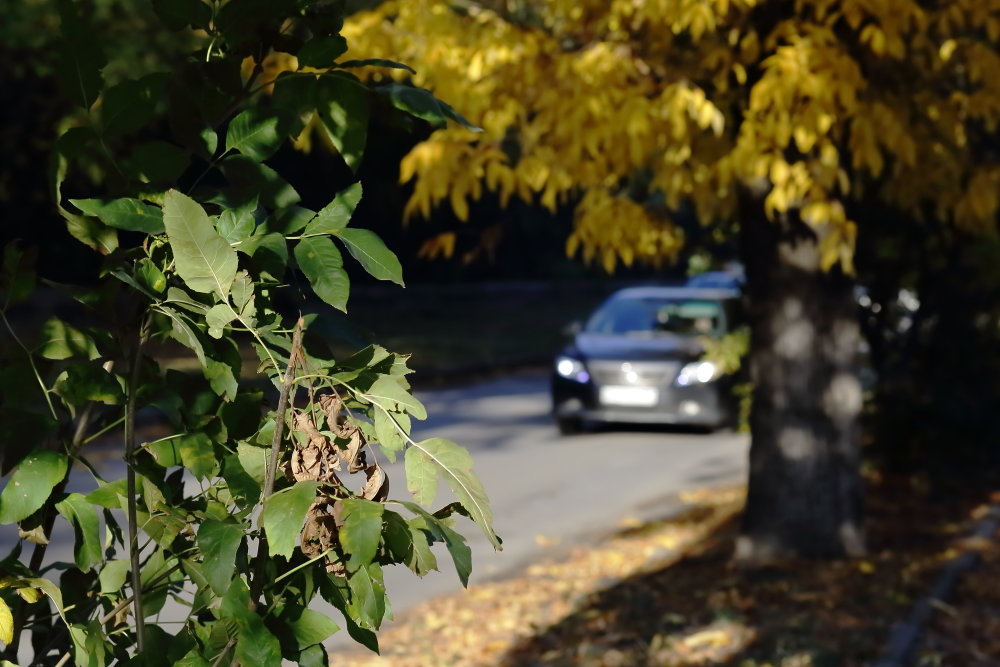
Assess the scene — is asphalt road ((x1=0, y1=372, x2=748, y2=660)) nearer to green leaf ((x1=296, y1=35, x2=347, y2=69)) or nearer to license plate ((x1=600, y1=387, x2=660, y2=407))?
license plate ((x1=600, y1=387, x2=660, y2=407))

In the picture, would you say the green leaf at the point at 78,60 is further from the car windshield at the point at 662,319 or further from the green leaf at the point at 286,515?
the car windshield at the point at 662,319

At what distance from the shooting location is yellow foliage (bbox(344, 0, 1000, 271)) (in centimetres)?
519

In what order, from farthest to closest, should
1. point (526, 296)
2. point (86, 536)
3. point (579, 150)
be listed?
point (526, 296) < point (579, 150) < point (86, 536)

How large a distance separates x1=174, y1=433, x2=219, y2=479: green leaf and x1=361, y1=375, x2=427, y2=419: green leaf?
0.93ft

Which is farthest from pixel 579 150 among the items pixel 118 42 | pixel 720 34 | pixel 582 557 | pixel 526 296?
pixel 526 296

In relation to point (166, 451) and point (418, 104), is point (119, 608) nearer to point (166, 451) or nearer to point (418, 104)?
point (166, 451)

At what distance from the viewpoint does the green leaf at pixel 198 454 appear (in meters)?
1.74

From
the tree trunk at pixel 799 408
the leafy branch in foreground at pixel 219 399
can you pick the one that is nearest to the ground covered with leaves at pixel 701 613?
the tree trunk at pixel 799 408

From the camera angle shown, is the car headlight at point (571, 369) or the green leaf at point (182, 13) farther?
the car headlight at point (571, 369)

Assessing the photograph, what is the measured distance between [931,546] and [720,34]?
3.24 m

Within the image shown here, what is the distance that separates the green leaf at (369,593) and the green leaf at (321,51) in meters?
0.72

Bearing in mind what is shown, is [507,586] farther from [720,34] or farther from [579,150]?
[720,34]

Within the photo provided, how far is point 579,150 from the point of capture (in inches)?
208

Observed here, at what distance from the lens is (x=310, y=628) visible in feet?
5.40
